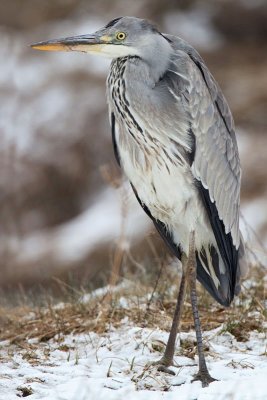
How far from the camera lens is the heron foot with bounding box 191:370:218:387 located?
4.30 metres

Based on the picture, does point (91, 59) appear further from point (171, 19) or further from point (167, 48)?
point (167, 48)

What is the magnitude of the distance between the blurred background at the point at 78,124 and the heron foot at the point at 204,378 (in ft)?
24.0

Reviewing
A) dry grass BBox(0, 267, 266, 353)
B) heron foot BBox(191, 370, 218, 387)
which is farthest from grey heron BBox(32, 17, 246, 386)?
dry grass BBox(0, 267, 266, 353)

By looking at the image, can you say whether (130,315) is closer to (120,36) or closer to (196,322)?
(196,322)

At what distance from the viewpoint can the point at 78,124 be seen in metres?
16.1

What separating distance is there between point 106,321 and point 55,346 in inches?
16.4

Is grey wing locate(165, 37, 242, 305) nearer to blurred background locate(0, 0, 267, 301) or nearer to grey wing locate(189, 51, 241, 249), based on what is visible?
grey wing locate(189, 51, 241, 249)

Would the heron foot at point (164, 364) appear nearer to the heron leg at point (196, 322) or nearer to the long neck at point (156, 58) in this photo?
the heron leg at point (196, 322)

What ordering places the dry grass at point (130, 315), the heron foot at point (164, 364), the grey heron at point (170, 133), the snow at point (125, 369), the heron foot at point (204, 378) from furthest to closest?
the dry grass at point (130, 315)
the grey heron at point (170, 133)
the heron foot at point (164, 364)
the heron foot at point (204, 378)
the snow at point (125, 369)

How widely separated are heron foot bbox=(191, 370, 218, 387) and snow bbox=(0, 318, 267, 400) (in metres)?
0.04

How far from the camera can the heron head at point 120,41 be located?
4727 millimetres

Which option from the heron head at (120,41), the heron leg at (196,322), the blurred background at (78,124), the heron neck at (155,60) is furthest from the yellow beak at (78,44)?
the blurred background at (78,124)

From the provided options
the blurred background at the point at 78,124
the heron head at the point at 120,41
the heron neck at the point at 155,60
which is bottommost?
the blurred background at the point at 78,124

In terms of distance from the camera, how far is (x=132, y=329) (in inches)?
202
